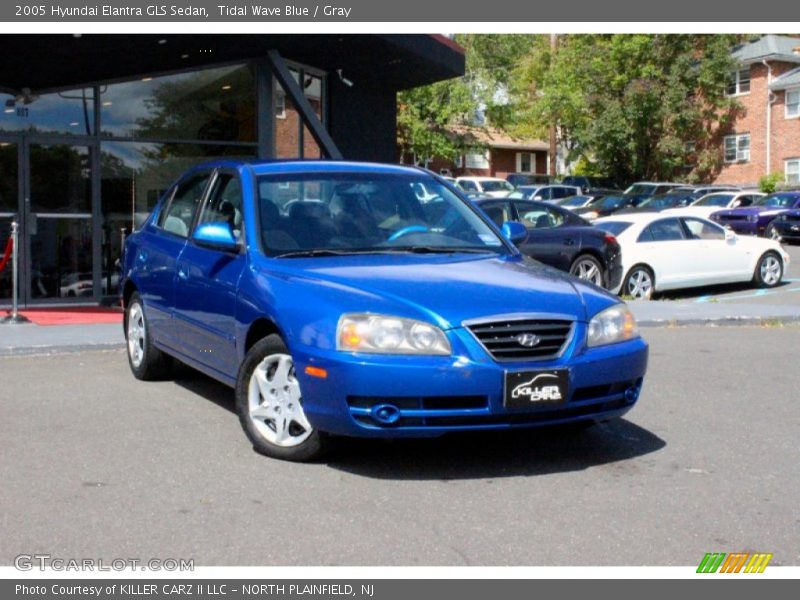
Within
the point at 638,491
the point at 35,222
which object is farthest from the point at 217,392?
the point at 35,222

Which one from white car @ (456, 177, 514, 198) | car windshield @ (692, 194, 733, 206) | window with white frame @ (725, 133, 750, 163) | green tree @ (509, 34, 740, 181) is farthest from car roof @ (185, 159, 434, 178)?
window with white frame @ (725, 133, 750, 163)

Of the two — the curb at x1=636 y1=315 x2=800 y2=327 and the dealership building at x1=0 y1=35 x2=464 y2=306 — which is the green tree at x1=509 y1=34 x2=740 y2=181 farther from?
the curb at x1=636 y1=315 x2=800 y2=327

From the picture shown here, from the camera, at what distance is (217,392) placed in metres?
8.54

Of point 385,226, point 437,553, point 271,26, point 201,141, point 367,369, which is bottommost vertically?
point 437,553

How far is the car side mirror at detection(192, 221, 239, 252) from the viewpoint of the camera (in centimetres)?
693

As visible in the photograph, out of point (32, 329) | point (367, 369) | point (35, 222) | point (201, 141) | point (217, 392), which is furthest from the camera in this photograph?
point (201, 141)

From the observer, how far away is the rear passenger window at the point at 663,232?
17.4m

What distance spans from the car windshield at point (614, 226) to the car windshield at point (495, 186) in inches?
993

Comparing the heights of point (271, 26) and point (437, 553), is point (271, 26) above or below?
above

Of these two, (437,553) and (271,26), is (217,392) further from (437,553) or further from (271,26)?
(271,26)

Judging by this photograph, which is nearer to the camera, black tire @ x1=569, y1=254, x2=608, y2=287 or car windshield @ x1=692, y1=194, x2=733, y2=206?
black tire @ x1=569, y1=254, x2=608, y2=287

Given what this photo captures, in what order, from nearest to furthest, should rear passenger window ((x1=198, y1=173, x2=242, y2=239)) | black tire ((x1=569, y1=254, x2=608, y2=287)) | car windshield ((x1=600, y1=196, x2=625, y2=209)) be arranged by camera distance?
rear passenger window ((x1=198, y1=173, x2=242, y2=239)) < black tire ((x1=569, y1=254, x2=608, y2=287)) < car windshield ((x1=600, y1=196, x2=625, y2=209))

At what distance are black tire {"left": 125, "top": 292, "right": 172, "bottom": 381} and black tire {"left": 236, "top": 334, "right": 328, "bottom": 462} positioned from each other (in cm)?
237

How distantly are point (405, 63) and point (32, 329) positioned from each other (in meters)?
6.56
